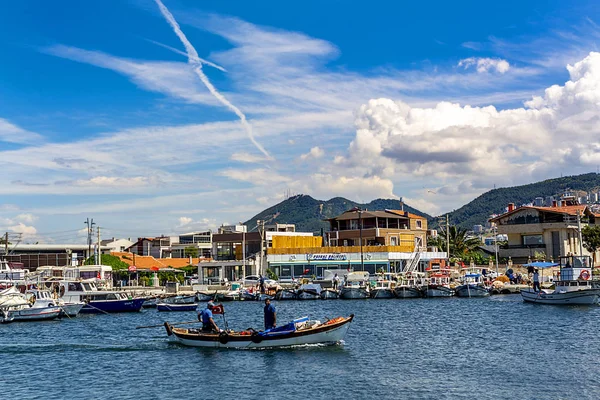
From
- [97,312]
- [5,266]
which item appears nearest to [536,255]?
[97,312]

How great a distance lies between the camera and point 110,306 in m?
68.8

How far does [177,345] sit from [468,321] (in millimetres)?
23944

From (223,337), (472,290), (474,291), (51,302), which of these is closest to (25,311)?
(51,302)

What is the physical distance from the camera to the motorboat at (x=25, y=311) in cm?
5991

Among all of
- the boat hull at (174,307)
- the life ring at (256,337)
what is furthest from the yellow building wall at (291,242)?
the life ring at (256,337)

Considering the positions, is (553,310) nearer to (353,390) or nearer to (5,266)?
(353,390)

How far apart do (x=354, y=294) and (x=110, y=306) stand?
2881 cm

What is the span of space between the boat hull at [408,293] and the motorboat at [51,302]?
1420 inches

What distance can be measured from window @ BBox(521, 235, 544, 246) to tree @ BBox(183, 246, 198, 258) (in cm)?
6898

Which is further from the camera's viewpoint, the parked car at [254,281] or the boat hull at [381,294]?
the parked car at [254,281]

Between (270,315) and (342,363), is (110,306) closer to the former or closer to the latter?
(270,315)

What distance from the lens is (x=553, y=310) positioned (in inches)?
2418

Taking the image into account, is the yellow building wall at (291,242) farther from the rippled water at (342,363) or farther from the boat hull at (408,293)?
the rippled water at (342,363)

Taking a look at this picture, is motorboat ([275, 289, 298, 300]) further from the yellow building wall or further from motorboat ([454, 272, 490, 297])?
the yellow building wall
